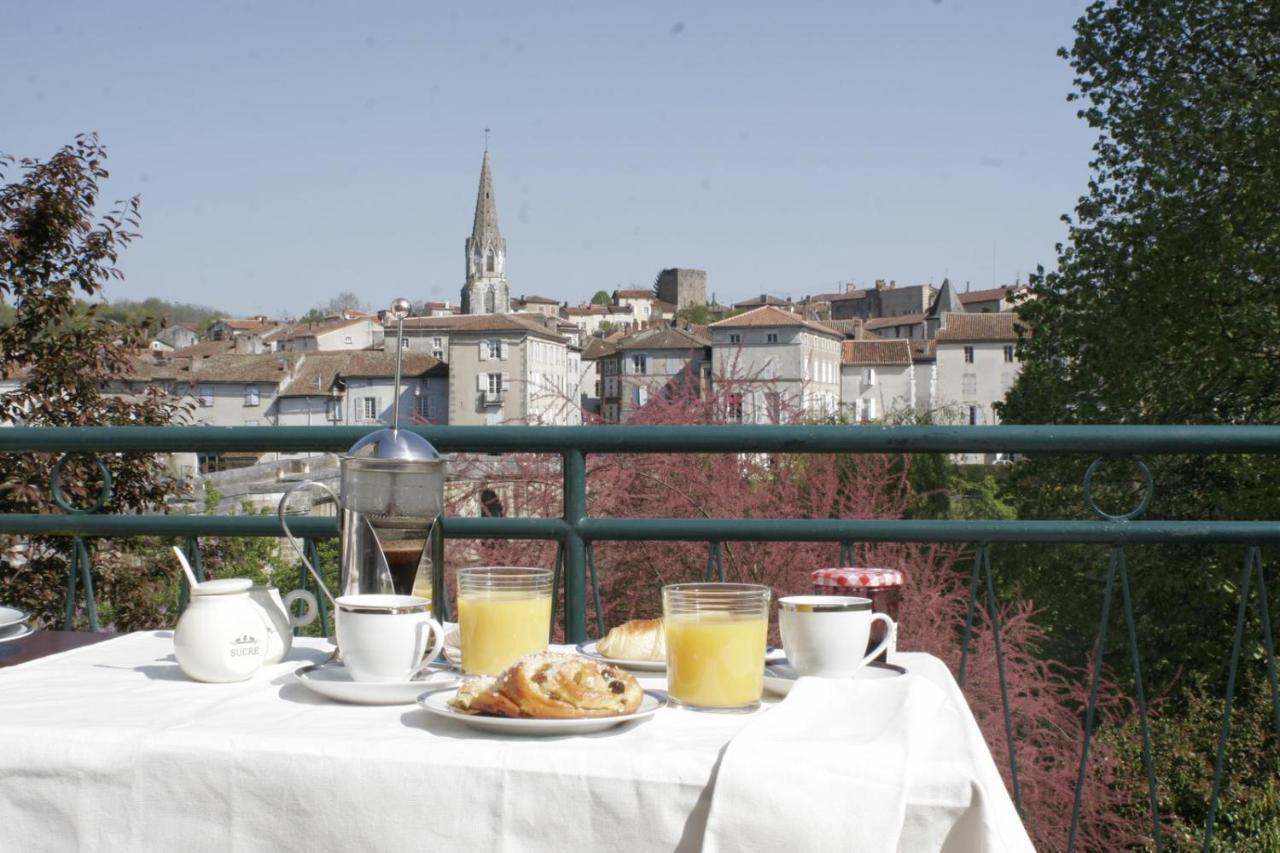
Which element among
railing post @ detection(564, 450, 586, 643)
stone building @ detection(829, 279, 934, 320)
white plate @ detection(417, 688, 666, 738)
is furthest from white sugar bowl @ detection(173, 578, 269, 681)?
stone building @ detection(829, 279, 934, 320)

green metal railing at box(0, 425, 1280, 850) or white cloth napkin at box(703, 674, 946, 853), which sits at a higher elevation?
green metal railing at box(0, 425, 1280, 850)

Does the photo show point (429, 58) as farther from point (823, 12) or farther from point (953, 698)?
point (953, 698)

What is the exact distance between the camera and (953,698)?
1583 millimetres

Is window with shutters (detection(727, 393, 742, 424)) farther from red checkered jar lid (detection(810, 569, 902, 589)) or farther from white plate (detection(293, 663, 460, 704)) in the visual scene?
white plate (detection(293, 663, 460, 704))

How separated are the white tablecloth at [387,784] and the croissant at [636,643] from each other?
0.83 ft

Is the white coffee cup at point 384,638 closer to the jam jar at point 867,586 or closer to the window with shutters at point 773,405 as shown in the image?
the jam jar at point 867,586

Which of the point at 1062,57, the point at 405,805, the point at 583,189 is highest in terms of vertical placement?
the point at 583,189

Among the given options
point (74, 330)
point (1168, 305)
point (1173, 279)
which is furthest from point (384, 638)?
point (1173, 279)

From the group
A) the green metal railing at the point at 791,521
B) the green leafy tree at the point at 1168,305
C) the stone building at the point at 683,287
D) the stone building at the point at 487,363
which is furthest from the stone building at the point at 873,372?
the green metal railing at the point at 791,521

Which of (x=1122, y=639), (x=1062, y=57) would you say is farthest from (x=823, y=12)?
(x=1122, y=639)

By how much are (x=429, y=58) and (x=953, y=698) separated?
2328 centimetres

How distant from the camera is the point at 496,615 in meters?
1.71

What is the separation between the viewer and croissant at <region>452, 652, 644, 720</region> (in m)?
1.40

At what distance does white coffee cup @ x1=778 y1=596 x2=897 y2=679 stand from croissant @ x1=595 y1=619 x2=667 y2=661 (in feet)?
0.73
